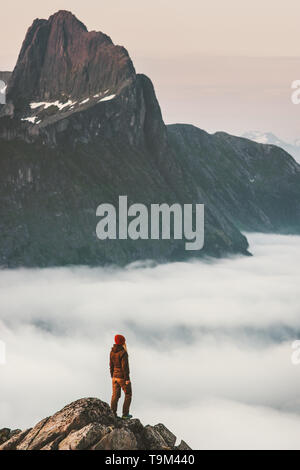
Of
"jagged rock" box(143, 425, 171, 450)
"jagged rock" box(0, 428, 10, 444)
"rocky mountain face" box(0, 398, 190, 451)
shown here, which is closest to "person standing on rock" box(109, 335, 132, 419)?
"rocky mountain face" box(0, 398, 190, 451)

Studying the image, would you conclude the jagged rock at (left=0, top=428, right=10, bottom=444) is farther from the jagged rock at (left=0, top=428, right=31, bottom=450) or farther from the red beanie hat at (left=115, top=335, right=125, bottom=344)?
the red beanie hat at (left=115, top=335, right=125, bottom=344)

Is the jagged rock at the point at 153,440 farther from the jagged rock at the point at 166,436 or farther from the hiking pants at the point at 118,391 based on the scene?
the hiking pants at the point at 118,391

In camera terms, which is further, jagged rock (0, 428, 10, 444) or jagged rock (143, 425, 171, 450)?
jagged rock (0, 428, 10, 444)

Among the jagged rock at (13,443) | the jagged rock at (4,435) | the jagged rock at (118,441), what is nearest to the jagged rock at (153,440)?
the jagged rock at (118,441)

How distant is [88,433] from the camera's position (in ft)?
131

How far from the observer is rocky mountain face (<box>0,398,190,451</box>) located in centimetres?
3991

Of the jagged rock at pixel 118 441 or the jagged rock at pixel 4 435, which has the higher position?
the jagged rock at pixel 4 435

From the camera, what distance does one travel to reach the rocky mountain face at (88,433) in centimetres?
3991

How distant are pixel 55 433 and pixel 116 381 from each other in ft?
18.0
